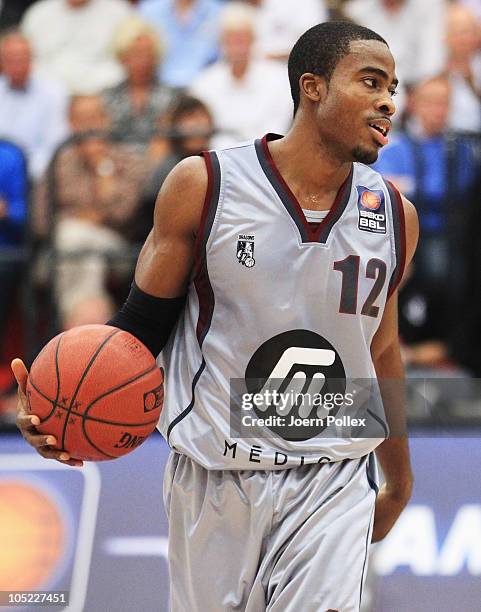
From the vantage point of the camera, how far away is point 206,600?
3250 mm

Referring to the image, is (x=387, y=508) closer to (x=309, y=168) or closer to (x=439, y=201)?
(x=309, y=168)

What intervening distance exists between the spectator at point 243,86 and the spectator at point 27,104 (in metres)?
0.97

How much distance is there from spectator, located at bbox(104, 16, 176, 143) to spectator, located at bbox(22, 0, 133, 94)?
0.26 meters

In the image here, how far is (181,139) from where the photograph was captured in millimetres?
6551

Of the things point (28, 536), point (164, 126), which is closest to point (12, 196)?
point (164, 126)

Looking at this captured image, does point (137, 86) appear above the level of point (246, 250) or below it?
above

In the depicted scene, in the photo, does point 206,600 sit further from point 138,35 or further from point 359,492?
point 138,35

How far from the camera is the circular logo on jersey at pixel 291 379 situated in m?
3.23

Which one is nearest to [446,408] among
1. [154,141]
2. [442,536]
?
[442,536]

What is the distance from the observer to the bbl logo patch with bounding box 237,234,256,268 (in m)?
3.22

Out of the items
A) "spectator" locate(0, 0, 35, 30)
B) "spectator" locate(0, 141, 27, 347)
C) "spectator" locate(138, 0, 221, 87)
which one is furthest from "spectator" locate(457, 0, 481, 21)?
"spectator" locate(0, 141, 27, 347)

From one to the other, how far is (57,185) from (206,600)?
3.86m

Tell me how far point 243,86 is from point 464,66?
1.49 m

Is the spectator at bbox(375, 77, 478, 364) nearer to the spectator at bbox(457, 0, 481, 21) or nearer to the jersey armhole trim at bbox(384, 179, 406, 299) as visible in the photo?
the spectator at bbox(457, 0, 481, 21)
